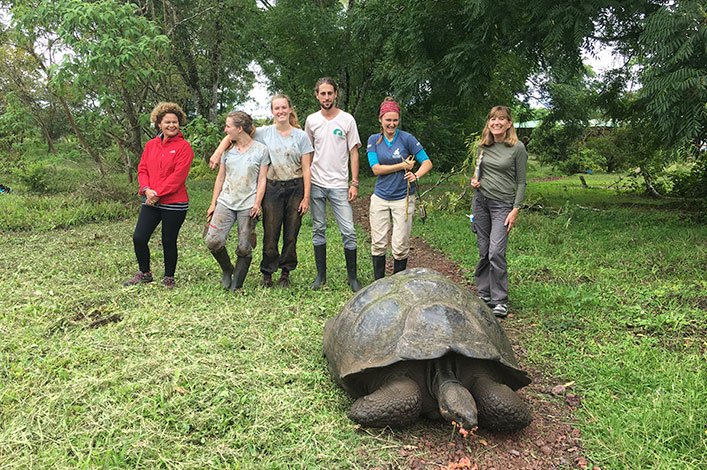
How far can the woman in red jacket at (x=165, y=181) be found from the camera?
4.96 metres

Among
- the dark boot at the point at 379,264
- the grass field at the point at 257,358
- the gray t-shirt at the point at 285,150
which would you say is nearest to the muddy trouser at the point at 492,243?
the grass field at the point at 257,358

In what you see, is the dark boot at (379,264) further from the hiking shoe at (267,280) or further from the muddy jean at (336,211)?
the hiking shoe at (267,280)

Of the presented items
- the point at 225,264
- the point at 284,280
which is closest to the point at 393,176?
the point at 284,280

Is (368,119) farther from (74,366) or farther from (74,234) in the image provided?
(74,366)

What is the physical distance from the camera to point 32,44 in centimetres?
970

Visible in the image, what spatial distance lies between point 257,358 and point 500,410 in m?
1.66

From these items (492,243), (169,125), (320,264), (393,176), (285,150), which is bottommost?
(320,264)

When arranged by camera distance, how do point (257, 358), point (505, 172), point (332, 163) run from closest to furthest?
point (257, 358), point (505, 172), point (332, 163)

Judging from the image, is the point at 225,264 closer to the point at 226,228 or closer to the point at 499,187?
the point at 226,228

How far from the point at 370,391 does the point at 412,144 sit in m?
2.57

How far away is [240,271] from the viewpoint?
5.03 meters

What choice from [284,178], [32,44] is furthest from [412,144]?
[32,44]

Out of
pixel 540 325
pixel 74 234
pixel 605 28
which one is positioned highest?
pixel 605 28

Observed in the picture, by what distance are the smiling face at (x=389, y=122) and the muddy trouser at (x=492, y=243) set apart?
1.01 meters
